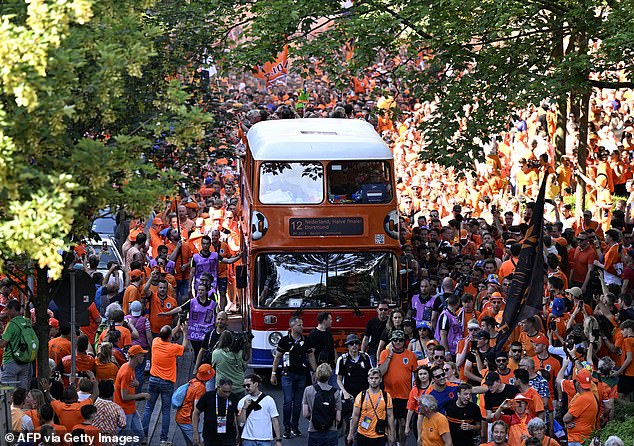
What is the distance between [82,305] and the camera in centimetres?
1541

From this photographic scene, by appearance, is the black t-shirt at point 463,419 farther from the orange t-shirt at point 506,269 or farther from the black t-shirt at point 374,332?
the orange t-shirt at point 506,269

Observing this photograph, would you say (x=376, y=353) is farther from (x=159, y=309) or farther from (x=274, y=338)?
(x=159, y=309)

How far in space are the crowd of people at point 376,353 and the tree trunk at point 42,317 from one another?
6.7 inches

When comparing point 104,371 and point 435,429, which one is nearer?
point 435,429

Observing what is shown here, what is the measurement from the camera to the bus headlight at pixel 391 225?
19.8m

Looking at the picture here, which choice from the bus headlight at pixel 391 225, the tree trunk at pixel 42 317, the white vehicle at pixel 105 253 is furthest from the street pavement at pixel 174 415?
the bus headlight at pixel 391 225

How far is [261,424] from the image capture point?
14266 millimetres

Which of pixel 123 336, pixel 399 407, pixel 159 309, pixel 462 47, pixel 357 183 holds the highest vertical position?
pixel 462 47

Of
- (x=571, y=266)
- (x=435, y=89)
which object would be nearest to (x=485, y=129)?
(x=435, y=89)

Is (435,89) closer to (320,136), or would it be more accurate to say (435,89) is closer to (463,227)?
(320,136)

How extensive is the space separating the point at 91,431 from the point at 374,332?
562cm

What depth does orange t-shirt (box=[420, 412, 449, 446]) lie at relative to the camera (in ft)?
46.5

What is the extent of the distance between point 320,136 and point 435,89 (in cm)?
294

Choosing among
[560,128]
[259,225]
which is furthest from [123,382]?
[560,128]
